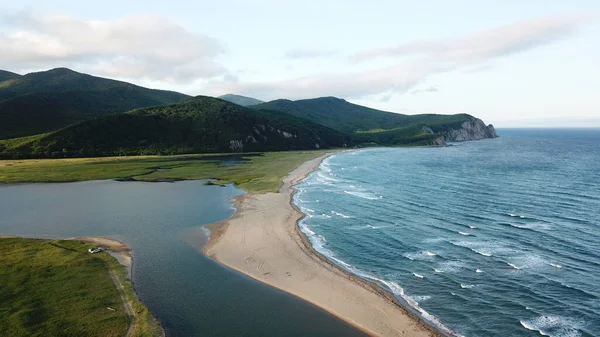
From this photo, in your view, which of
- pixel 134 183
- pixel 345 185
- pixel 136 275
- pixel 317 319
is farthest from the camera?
pixel 134 183

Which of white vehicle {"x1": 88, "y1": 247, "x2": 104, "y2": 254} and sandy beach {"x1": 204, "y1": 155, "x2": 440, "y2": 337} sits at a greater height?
white vehicle {"x1": 88, "y1": 247, "x2": 104, "y2": 254}

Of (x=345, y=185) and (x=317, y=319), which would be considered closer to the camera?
(x=317, y=319)

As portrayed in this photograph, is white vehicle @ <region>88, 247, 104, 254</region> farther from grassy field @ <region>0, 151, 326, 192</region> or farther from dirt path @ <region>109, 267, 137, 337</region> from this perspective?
grassy field @ <region>0, 151, 326, 192</region>

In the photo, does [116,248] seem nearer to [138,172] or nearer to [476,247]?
[476,247]

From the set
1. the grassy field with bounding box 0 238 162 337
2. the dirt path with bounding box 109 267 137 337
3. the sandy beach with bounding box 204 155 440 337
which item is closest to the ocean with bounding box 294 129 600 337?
the sandy beach with bounding box 204 155 440 337

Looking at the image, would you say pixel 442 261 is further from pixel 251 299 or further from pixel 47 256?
pixel 47 256

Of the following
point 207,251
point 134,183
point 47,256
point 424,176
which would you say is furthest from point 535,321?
point 134,183

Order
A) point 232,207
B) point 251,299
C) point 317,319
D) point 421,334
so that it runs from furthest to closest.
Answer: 1. point 232,207
2. point 251,299
3. point 317,319
4. point 421,334
